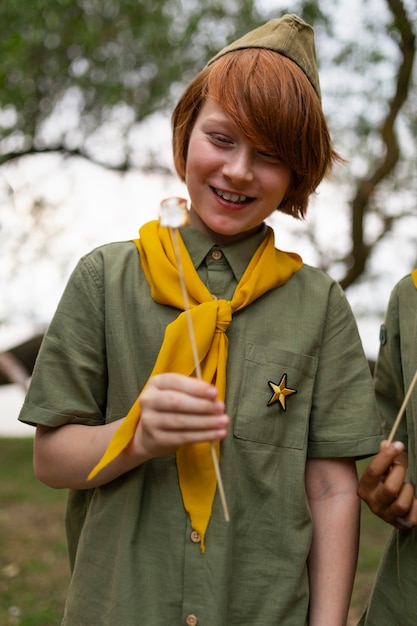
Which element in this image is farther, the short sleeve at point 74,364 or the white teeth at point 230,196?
the white teeth at point 230,196

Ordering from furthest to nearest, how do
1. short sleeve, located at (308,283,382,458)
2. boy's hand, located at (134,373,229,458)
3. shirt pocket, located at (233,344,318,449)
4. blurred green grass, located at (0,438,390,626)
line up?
1. blurred green grass, located at (0,438,390,626)
2. short sleeve, located at (308,283,382,458)
3. shirt pocket, located at (233,344,318,449)
4. boy's hand, located at (134,373,229,458)

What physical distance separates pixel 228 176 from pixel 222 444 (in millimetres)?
683

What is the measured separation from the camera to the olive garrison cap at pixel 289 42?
2.13m

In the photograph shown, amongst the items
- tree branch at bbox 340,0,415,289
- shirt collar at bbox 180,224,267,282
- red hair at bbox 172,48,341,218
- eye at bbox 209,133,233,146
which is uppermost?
tree branch at bbox 340,0,415,289

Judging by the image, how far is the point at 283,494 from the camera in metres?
1.99

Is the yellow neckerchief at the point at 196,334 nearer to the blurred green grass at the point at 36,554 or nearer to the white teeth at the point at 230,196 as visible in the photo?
the white teeth at the point at 230,196

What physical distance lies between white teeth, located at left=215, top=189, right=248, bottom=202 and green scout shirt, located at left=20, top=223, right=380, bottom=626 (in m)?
0.15

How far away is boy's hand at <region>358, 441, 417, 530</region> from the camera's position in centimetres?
193

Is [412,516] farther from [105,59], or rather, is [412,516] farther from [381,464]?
[105,59]

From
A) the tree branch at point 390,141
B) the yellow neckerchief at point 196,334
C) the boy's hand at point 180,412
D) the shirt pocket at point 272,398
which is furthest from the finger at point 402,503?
the tree branch at point 390,141

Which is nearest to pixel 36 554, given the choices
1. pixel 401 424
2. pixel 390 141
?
pixel 401 424

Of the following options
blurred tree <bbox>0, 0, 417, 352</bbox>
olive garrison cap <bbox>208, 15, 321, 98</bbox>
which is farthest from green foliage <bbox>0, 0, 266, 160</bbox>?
olive garrison cap <bbox>208, 15, 321, 98</bbox>

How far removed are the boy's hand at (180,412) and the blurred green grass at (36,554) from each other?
3.34m

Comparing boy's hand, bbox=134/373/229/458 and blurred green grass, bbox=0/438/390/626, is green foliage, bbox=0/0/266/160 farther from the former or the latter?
boy's hand, bbox=134/373/229/458
